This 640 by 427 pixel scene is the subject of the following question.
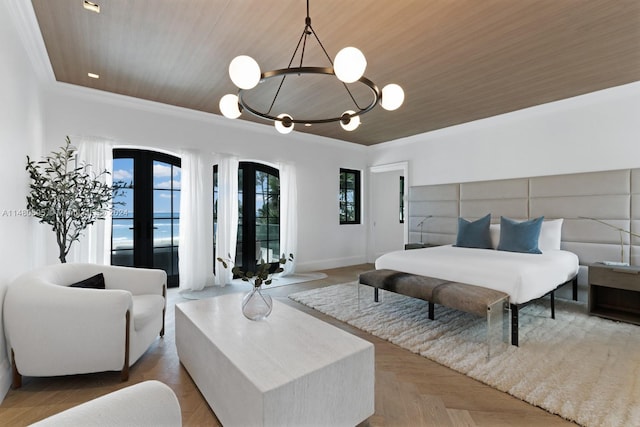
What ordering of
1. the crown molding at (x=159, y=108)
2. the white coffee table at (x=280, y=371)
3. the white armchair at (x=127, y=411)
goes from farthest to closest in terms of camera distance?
the crown molding at (x=159, y=108) < the white coffee table at (x=280, y=371) < the white armchair at (x=127, y=411)

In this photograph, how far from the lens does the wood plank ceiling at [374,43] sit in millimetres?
2258

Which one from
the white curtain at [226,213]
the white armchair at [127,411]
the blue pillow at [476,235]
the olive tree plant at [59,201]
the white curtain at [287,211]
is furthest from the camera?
the white curtain at [287,211]

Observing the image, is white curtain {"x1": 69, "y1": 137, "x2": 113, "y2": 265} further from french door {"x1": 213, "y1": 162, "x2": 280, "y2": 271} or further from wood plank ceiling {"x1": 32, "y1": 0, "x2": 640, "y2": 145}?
french door {"x1": 213, "y1": 162, "x2": 280, "y2": 271}

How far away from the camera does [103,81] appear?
358 cm

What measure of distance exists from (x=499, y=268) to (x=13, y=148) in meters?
4.28

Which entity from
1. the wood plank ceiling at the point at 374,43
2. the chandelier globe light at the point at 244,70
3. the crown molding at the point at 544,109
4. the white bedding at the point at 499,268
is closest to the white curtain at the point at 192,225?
the wood plank ceiling at the point at 374,43

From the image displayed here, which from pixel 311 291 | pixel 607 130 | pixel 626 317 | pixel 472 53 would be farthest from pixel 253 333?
pixel 607 130

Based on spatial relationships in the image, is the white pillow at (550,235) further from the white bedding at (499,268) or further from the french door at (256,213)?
the french door at (256,213)

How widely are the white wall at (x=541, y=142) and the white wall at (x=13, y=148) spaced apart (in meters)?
5.59

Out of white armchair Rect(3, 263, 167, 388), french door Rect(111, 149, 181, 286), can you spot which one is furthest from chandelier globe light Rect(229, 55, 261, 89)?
french door Rect(111, 149, 181, 286)

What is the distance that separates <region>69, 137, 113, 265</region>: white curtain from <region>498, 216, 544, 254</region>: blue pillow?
520 centimetres

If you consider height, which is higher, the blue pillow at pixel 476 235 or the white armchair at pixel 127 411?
the blue pillow at pixel 476 235

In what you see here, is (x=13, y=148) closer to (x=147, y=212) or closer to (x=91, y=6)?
(x=91, y=6)

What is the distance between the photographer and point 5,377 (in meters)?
2.01
